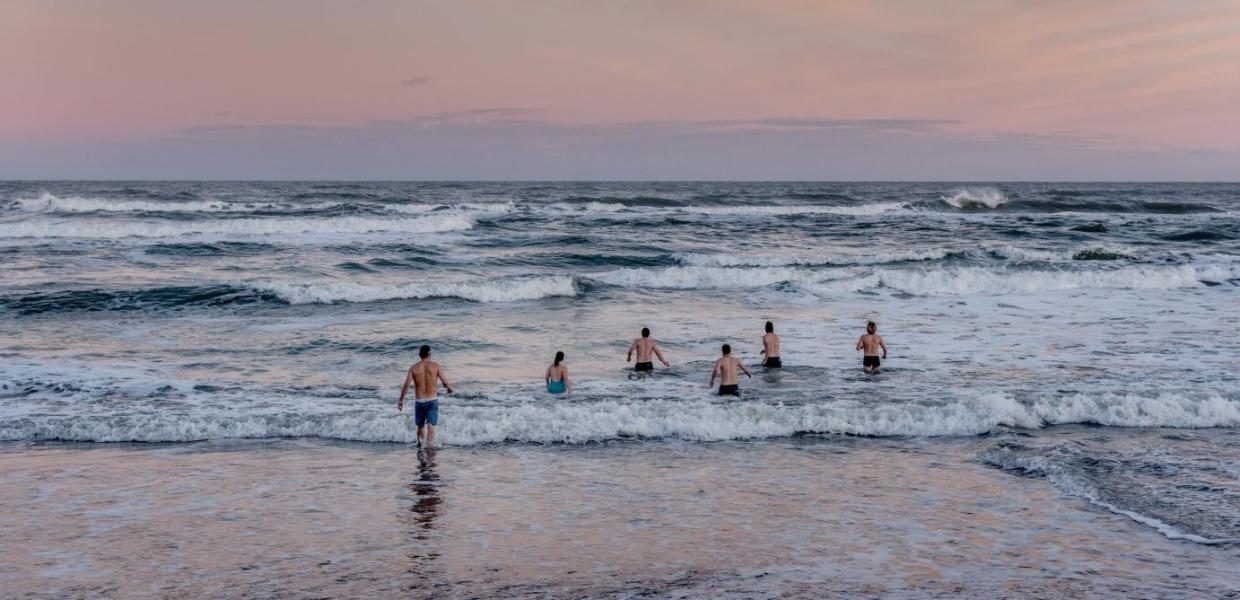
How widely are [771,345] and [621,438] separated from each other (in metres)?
5.67

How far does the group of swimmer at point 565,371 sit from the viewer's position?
504 inches

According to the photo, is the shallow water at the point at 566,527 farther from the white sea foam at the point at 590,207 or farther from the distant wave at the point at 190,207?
the white sea foam at the point at 590,207

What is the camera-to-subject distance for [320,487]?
1057 cm

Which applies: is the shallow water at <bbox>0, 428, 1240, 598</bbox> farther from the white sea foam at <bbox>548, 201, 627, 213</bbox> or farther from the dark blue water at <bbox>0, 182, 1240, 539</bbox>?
the white sea foam at <bbox>548, 201, 627, 213</bbox>

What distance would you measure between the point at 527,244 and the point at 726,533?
112ft

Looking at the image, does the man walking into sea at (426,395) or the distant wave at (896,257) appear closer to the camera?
the man walking into sea at (426,395)

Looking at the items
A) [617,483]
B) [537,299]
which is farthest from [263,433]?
[537,299]

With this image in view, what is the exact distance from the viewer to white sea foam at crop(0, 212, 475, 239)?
43.3 meters

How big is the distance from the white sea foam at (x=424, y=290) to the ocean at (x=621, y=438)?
0.38ft

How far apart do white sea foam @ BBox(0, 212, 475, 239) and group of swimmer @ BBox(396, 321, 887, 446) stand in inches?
1277

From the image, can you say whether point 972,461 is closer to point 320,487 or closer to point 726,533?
point 726,533

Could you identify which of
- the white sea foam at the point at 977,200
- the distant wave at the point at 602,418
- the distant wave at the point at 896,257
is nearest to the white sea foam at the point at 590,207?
the white sea foam at the point at 977,200

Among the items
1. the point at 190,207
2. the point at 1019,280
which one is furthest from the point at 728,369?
the point at 190,207

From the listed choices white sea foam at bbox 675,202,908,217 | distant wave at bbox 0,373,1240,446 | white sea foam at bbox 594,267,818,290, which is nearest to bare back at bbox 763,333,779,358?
distant wave at bbox 0,373,1240,446
